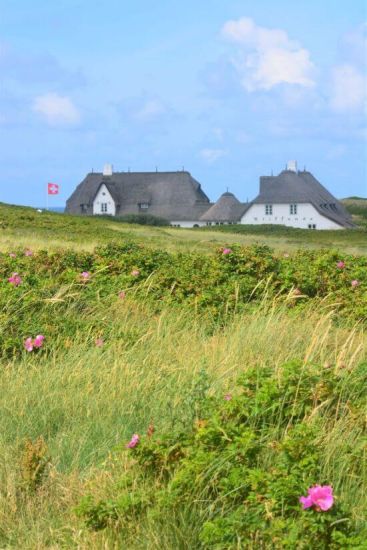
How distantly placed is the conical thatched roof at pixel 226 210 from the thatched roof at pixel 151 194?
77.8 inches

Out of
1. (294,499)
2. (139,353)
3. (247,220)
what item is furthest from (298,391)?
(247,220)

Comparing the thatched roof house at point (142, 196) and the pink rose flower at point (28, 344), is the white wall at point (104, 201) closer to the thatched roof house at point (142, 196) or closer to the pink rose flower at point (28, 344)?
the thatched roof house at point (142, 196)

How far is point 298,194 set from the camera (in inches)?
3009

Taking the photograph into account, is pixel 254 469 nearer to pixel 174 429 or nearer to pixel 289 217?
pixel 174 429

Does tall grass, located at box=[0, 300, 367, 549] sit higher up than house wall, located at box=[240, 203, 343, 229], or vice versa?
house wall, located at box=[240, 203, 343, 229]

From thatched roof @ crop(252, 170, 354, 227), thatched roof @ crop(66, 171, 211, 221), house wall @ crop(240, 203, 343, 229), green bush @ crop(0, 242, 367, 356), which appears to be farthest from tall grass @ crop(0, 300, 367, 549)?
thatched roof @ crop(66, 171, 211, 221)

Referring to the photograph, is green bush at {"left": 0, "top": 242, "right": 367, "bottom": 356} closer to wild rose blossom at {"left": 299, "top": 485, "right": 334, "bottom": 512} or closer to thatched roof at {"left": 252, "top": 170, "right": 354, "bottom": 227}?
wild rose blossom at {"left": 299, "top": 485, "right": 334, "bottom": 512}

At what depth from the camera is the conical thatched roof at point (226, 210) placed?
78.2m

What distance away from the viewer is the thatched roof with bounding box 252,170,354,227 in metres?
76.1

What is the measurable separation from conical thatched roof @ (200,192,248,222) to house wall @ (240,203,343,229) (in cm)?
80

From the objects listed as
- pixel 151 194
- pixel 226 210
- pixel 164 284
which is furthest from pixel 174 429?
pixel 151 194

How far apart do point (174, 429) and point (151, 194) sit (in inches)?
3122

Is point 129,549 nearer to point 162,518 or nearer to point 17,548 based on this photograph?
point 162,518

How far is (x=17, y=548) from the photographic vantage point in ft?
13.3
